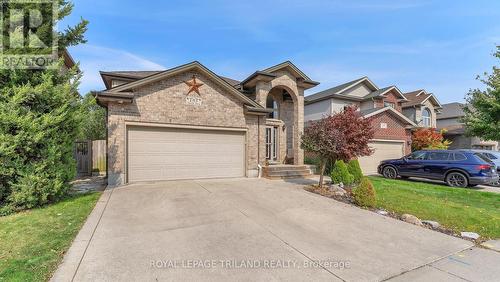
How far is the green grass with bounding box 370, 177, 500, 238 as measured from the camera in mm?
5643

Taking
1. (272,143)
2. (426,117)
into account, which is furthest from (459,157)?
(426,117)

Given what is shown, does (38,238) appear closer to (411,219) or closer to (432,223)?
(411,219)

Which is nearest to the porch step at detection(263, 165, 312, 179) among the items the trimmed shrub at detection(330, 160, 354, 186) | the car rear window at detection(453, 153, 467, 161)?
the trimmed shrub at detection(330, 160, 354, 186)

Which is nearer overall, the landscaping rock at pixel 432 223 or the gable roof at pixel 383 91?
the landscaping rock at pixel 432 223

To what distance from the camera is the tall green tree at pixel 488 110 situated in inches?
692

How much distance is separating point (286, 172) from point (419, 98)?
22101 mm

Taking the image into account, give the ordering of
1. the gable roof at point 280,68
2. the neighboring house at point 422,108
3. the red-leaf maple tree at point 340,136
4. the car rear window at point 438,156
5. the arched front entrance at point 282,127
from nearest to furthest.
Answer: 1. the red-leaf maple tree at point 340,136
2. the car rear window at point 438,156
3. the gable roof at point 280,68
4. the arched front entrance at point 282,127
5. the neighboring house at point 422,108

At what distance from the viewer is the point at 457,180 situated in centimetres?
1150

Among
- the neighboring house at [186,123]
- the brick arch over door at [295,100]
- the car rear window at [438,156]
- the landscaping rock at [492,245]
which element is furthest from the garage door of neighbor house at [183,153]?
the car rear window at [438,156]

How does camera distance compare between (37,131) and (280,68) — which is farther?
(280,68)

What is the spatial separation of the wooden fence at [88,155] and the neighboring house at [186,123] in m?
3.39

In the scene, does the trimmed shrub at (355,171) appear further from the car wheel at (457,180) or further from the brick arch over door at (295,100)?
the car wheel at (457,180)

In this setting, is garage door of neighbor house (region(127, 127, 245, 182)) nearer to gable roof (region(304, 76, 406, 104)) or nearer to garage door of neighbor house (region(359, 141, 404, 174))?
garage door of neighbor house (region(359, 141, 404, 174))

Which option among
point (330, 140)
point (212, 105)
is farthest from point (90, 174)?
point (330, 140)
